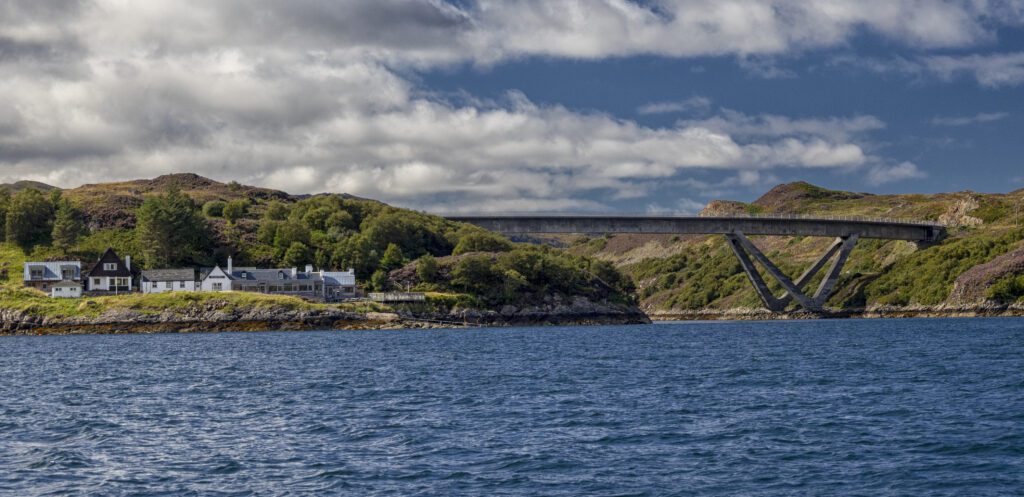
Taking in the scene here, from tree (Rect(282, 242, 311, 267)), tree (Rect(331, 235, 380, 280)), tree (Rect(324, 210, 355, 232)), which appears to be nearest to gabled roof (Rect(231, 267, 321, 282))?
tree (Rect(331, 235, 380, 280))

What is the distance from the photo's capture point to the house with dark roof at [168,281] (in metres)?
150

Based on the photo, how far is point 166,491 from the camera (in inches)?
1039

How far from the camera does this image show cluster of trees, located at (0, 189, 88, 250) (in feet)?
564

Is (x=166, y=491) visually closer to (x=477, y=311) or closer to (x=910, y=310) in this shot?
(x=477, y=311)

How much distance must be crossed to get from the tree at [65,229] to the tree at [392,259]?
Result: 2053 inches

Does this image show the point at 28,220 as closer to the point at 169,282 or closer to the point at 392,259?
the point at 169,282

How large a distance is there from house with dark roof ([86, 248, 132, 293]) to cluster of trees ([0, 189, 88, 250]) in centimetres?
2391

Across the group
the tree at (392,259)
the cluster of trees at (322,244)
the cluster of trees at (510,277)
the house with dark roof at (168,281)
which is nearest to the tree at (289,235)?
the cluster of trees at (322,244)

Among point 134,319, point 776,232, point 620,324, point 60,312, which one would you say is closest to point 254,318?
point 134,319

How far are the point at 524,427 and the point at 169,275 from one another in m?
126

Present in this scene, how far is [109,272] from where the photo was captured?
152m

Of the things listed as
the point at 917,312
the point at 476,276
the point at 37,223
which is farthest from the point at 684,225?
the point at 37,223

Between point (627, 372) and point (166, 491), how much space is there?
35.8m

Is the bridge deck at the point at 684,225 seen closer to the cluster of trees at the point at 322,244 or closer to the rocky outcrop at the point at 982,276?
the cluster of trees at the point at 322,244
